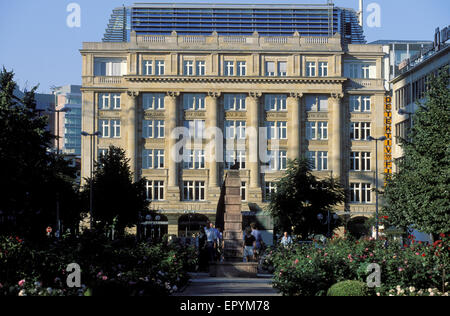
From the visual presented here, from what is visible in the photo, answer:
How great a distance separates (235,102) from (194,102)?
3846 mm

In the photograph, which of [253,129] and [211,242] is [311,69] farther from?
[211,242]

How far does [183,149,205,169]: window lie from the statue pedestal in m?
56.8

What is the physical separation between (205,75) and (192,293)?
66.7m

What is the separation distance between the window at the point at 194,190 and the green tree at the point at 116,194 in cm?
1939

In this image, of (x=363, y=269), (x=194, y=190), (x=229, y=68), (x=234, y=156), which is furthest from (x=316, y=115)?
(x=363, y=269)

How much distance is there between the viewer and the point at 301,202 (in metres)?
72.2

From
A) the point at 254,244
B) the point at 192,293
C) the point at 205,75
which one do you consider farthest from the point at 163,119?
the point at 192,293

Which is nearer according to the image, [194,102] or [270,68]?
[194,102]

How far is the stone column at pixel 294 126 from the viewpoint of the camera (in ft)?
Answer: 304

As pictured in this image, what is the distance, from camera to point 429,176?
1697 inches

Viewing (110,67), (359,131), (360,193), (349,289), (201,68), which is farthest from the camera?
(110,67)

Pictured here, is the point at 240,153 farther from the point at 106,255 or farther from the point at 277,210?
the point at 106,255

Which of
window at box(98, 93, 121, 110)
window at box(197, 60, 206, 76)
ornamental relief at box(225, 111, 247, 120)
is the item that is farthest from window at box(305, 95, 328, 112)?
window at box(98, 93, 121, 110)

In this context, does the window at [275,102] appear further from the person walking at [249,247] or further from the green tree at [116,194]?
the person walking at [249,247]
